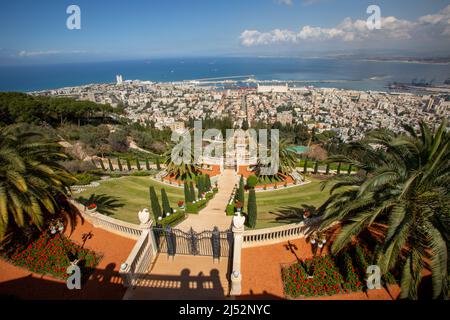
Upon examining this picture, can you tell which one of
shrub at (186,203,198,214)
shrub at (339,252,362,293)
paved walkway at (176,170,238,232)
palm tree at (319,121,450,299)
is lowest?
paved walkway at (176,170,238,232)

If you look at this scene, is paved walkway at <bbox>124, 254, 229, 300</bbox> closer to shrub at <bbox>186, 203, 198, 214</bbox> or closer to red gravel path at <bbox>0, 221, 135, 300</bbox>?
red gravel path at <bbox>0, 221, 135, 300</bbox>

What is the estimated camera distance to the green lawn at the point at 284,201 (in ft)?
51.2

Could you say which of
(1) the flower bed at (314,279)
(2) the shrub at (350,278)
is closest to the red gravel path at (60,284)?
(1) the flower bed at (314,279)

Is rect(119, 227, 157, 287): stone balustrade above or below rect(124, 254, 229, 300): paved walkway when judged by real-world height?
above

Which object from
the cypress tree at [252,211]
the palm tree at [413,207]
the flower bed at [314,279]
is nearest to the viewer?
the palm tree at [413,207]

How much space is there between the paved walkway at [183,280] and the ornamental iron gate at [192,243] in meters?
0.32

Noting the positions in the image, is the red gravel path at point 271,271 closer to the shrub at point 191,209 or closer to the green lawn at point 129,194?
the shrub at point 191,209

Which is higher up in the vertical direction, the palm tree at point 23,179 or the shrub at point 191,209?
the palm tree at point 23,179

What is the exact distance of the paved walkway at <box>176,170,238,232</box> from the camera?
14.8 metres

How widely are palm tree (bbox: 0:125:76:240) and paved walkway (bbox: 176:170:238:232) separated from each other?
7224mm

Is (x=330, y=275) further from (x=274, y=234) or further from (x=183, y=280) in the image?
(x=183, y=280)

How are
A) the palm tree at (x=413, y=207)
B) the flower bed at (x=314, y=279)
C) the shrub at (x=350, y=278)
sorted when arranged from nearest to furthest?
the palm tree at (x=413, y=207) → the shrub at (x=350, y=278) → the flower bed at (x=314, y=279)

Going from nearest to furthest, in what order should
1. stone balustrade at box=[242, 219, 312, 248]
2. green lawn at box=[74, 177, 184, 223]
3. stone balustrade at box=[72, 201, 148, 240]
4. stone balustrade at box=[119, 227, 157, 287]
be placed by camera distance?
stone balustrade at box=[119, 227, 157, 287], stone balustrade at box=[242, 219, 312, 248], stone balustrade at box=[72, 201, 148, 240], green lawn at box=[74, 177, 184, 223]

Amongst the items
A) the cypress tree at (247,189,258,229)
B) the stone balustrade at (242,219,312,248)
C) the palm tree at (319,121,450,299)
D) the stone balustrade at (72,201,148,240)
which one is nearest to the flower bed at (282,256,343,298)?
the palm tree at (319,121,450,299)
